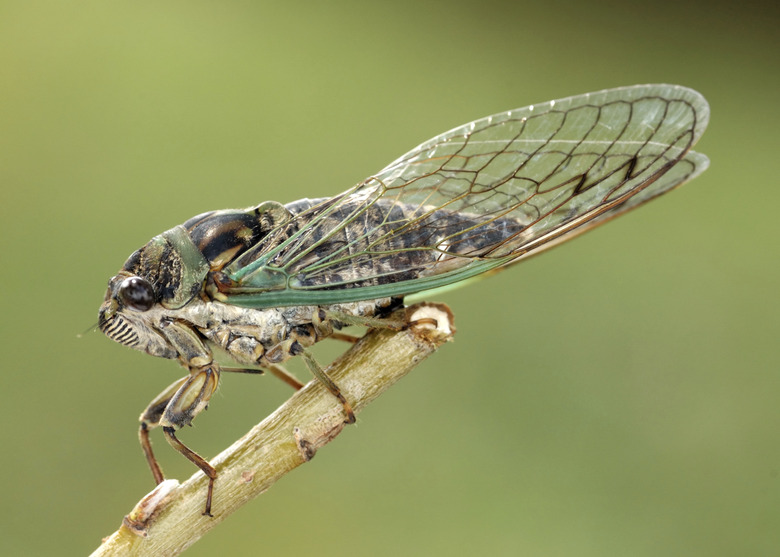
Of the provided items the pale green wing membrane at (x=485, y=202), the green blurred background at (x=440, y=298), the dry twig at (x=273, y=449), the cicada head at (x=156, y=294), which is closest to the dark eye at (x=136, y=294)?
the cicada head at (x=156, y=294)

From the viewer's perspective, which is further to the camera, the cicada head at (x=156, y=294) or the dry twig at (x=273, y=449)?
the cicada head at (x=156, y=294)

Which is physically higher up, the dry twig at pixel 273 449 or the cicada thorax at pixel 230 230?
the cicada thorax at pixel 230 230

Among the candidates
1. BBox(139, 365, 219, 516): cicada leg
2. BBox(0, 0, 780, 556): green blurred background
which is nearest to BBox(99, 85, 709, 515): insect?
BBox(139, 365, 219, 516): cicada leg

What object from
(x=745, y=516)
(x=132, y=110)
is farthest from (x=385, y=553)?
(x=132, y=110)

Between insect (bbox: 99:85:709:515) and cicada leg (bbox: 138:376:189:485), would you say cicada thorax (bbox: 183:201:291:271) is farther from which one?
cicada leg (bbox: 138:376:189:485)

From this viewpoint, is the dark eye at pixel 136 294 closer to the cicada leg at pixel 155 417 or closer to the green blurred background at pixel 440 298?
the cicada leg at pixel 155 417

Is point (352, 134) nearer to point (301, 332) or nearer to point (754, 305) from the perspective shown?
point (754, 305)

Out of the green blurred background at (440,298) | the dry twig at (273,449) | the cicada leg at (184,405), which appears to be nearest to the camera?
the dry twig at (273,449)
